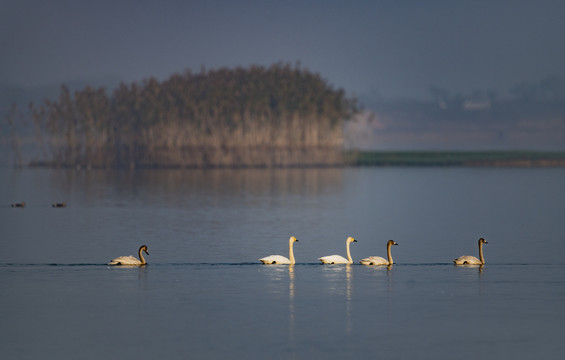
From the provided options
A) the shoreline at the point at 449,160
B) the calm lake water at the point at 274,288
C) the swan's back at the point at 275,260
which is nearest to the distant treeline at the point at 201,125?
the shoreline at the point at 449,160

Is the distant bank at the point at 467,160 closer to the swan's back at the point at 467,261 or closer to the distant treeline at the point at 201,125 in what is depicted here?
the distant treeline at the point at 201,125

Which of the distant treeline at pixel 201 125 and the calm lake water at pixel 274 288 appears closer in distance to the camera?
the calm lake water at pixel 274 288

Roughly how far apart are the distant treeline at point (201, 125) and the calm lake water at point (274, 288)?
187 feet

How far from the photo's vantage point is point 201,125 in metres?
107

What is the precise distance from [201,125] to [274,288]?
8580 cm

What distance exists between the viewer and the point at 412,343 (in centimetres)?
1672

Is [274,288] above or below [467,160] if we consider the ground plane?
below

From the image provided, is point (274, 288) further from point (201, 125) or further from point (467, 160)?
point (467, 160)

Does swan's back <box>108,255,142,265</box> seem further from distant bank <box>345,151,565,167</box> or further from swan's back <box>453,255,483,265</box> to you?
distant bank <box>345,151,565,167</box>

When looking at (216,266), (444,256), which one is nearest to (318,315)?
(216,266)

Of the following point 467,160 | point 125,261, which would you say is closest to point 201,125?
point 467,160

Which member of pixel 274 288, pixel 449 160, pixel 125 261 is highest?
pixel 449 160

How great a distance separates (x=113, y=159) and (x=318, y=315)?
91.6 meters

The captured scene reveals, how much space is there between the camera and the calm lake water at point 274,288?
16.7 metres
